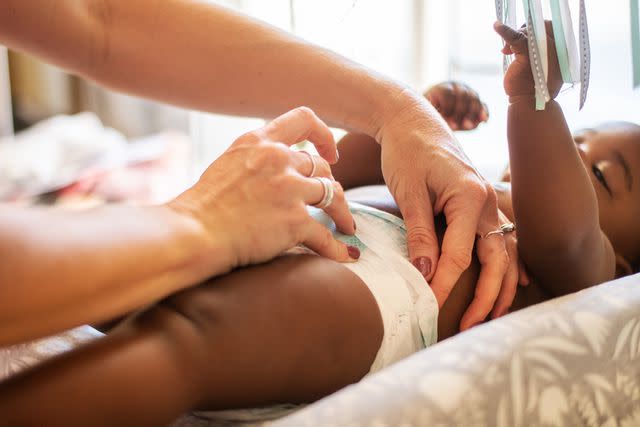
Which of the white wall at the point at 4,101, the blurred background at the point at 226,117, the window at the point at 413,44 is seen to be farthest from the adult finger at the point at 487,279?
A: the white wall at the point at 4,101

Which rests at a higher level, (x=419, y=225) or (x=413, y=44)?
(x=413, y=44)

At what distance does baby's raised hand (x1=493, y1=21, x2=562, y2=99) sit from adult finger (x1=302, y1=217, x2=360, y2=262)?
36 centimetres

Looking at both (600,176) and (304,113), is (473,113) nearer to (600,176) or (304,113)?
(600,176)

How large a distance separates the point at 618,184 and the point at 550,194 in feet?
1.19

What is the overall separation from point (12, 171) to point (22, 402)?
162cm

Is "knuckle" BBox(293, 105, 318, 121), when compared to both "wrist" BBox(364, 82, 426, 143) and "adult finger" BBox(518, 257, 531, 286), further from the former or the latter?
"adult finger" BBox(518, 257, 531, 286)

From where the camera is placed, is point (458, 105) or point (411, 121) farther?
point (458, 105)

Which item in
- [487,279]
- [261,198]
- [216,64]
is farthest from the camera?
[216,64]

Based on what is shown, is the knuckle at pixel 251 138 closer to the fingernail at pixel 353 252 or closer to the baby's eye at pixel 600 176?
the fingernail at pixel 353 252

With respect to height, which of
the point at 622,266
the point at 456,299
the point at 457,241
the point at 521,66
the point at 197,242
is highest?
the point at 521,66

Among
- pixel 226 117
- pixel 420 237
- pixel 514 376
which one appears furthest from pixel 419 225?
pixel 226 117

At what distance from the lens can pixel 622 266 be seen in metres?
1.35

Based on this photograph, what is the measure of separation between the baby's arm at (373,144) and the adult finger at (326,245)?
58 centimetres

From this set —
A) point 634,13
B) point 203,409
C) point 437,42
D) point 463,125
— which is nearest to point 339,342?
point 203,409
